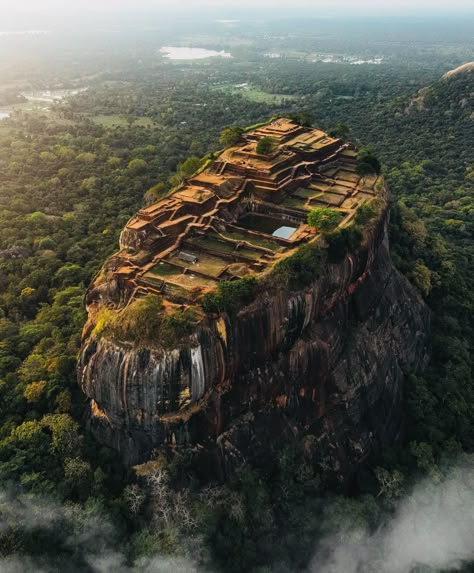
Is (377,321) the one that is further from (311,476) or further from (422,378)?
(311,476)

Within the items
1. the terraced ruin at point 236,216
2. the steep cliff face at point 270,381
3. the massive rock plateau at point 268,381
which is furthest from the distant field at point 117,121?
the massive rock plateau at point 268,381

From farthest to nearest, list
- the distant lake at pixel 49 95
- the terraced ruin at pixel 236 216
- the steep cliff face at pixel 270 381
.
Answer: the distant lake at pixel 49 95
the terraced ruin at pixel 236 216
the steep cliff face at pixel 270 381

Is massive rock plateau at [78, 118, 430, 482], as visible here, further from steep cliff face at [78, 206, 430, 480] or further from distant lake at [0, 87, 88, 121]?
distant lake at [0, 87, 88, 121]

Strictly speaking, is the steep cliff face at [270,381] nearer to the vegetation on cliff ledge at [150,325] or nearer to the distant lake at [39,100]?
the vegetation on cliff ledge at [150,325]

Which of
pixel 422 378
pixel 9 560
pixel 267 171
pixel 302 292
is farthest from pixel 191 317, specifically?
pixel 422 378

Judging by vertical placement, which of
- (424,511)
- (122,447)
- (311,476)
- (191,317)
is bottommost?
(424,511)

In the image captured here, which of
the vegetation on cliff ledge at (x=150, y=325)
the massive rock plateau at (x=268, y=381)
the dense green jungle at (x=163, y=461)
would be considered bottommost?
the dense green jungle at (x=163, y=461)
